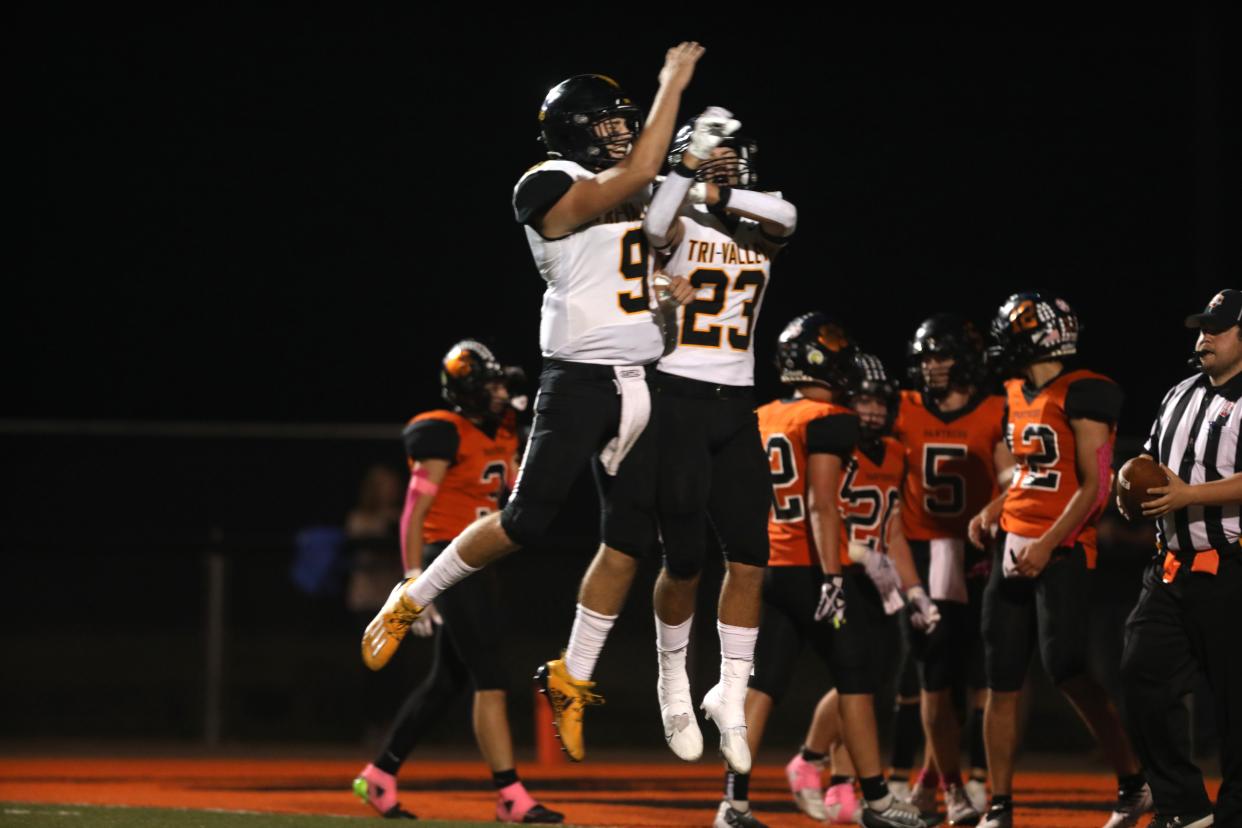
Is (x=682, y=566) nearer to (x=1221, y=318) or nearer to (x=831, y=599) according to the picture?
(x=831, y=599)

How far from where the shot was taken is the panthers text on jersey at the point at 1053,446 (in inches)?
275

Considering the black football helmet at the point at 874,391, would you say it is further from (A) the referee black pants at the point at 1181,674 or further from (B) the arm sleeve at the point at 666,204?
(B) the arm sleeve at the point at 666,204

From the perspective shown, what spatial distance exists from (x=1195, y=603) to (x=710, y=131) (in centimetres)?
234

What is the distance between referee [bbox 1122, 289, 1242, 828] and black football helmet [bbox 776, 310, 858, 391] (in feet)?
5.83

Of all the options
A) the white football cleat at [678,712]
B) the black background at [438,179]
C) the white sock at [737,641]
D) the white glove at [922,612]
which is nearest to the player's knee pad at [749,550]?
the white sock at [737,641]

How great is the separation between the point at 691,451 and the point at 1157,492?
61.8 inches

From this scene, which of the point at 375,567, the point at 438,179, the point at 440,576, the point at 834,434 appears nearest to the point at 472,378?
the point at 834,434

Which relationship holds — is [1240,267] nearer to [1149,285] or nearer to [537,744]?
[1149,285]

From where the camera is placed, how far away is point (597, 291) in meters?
5.86

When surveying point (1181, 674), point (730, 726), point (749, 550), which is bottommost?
point (730, 726)

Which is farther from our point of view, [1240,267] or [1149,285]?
[1149,285]

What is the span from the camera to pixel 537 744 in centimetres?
→ 1173

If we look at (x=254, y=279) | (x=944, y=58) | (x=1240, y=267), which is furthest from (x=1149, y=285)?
(x=254, y=279)

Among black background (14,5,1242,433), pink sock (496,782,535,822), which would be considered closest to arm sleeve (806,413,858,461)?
pink sock (496,782,535,822)
